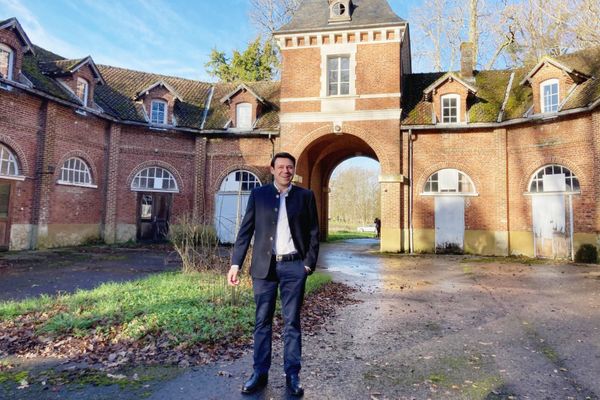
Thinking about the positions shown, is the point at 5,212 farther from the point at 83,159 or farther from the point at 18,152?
the point at 83,159

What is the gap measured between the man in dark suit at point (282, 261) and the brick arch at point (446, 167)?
1474 centimetres

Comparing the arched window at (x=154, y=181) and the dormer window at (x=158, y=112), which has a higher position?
the dormer window at (x=158, y=112)

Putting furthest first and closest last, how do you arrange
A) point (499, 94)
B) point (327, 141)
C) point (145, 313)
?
1. point (327, 141)
2. point (499, 94)
3. point (145, 313)

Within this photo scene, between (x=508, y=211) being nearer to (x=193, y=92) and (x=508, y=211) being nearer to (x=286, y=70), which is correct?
(x=286, y=70)

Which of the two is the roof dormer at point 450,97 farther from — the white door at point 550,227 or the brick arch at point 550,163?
the white door at point 550,227

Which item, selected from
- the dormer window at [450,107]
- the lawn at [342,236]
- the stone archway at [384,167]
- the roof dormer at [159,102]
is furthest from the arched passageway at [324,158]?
the roof dormer at [159,102]

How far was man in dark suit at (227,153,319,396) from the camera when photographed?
3629mm

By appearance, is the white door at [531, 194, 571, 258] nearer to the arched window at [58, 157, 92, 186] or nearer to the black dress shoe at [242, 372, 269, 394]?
the black dress shoe at [242, 372, 269, 394]

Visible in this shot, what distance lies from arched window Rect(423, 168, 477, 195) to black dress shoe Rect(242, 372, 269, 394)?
1527 centimetres

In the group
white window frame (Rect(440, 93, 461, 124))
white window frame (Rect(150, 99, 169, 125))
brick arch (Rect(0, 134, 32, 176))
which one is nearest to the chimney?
white window frame (Rect(440, 93, 461, 124))

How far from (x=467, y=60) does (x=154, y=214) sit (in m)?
17.2

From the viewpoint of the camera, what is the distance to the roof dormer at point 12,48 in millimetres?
13828

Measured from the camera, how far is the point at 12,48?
14156 mm

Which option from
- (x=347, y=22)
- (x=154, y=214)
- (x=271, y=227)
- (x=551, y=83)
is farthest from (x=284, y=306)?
(x=154, y=214)
